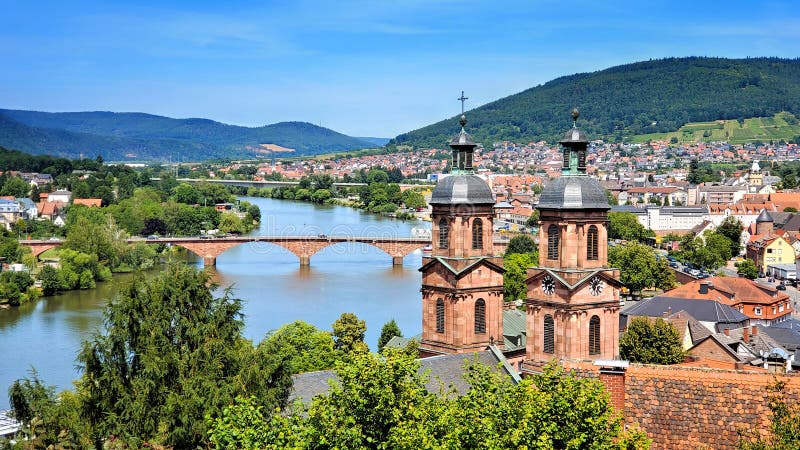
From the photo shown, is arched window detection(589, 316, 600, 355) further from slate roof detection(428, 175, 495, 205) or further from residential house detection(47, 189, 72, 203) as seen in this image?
residential house detection(47, 189, 72, 203)

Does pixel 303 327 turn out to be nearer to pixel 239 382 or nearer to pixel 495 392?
pixel 239 382

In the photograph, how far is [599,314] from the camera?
79.0 ft

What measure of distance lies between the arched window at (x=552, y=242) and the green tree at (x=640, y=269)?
33812mm

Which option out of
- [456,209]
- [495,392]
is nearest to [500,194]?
[456,209]

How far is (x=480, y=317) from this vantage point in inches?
1022

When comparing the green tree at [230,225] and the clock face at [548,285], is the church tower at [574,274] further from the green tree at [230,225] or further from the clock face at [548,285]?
the green tree at [230,225]

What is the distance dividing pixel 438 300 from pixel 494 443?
13.2 m

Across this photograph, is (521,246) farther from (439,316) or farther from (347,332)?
(439,316)

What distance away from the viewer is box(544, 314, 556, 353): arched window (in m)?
24.2

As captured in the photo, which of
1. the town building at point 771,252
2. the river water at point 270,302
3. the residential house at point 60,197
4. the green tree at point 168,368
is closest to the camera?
→ the green tree at point 168,368

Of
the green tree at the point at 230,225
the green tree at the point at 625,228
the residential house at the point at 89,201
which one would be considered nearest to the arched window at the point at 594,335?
the green tree at the point at 625,228

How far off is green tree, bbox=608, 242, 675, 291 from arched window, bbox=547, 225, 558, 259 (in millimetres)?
33812

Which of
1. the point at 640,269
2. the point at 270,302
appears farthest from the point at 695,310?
the point at 270,302

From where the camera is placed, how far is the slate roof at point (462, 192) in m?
25.4
